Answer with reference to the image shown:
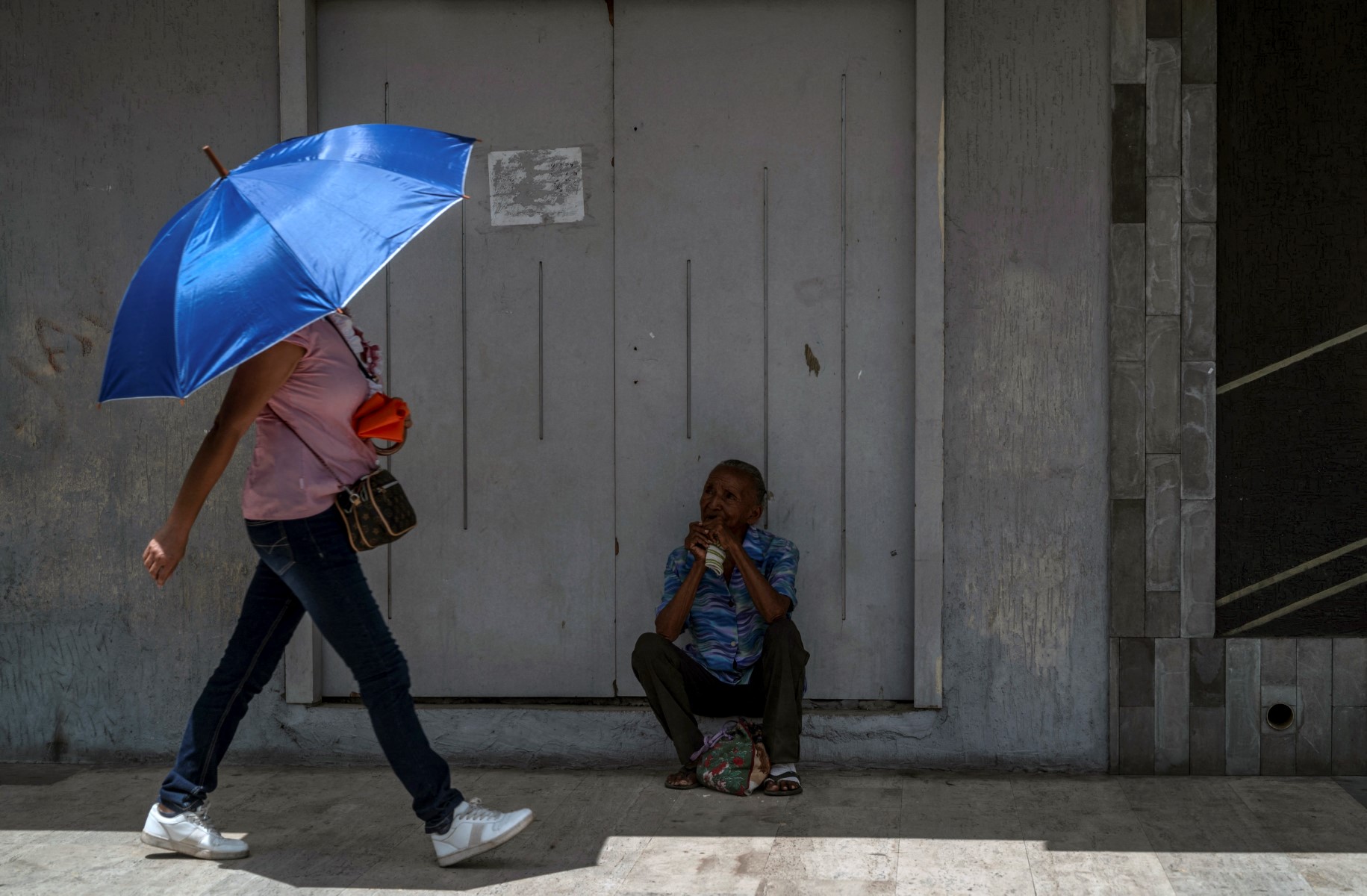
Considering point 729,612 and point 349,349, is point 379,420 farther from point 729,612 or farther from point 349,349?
point 729,612

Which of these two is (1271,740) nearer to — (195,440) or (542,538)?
(542,538)

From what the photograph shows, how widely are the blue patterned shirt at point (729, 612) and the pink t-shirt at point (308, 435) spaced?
129cm

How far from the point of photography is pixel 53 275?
4.91m

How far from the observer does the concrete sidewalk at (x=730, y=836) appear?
3.62 metres

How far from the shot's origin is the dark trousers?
14.3 ft

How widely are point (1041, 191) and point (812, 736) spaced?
198 centimetres

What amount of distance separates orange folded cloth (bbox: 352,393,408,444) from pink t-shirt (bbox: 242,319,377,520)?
2 cm

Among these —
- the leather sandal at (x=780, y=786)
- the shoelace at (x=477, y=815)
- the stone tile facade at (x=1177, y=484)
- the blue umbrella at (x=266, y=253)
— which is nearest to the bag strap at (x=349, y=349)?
the blue umbrella at (x=266, y=253)

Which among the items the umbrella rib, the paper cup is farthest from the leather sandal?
the umbrella rib

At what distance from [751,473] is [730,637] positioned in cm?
54

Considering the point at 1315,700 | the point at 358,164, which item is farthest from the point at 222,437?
the point at 1315,700

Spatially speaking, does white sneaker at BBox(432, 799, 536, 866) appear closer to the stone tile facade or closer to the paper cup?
the paper cup

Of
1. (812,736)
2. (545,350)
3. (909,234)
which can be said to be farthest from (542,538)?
(909,234)

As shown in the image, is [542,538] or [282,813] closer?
[282,813]
